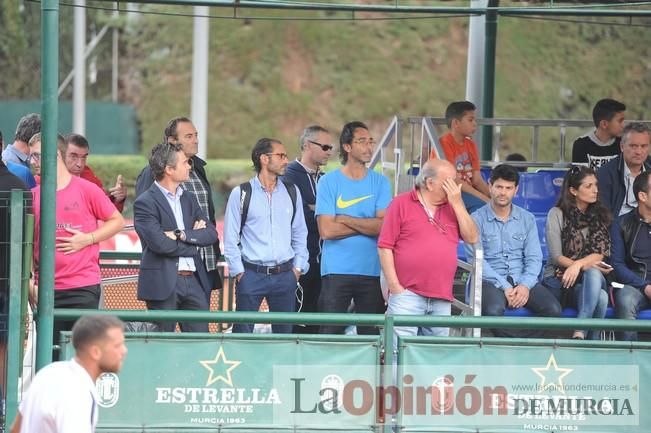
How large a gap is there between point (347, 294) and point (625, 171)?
2825 mm

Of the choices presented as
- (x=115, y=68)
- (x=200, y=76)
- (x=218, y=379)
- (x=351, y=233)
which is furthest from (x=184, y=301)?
(x=115, y=68)

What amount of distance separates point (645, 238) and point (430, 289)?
6.99 ft

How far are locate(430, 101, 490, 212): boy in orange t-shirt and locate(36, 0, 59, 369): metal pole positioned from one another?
438 centimetres

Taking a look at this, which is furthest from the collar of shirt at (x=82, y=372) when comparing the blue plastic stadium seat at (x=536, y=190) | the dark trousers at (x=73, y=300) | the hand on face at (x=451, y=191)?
the blue plastic stadium seat at (x=536, y=190)

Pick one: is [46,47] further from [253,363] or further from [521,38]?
[521,38]

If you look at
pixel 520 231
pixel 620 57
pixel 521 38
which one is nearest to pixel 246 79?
pixel 521 38

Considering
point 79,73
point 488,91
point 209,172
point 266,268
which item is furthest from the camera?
point 209,172

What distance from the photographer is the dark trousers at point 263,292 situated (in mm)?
9383

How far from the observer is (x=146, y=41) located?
4384 centimetres

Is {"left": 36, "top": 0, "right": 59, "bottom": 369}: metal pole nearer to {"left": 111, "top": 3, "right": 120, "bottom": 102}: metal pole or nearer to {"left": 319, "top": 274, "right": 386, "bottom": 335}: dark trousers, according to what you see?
{"left": 319, "top": 274, "right": 386, "bottom": 335}: dark trousers

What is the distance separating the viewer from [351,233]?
31.7ft

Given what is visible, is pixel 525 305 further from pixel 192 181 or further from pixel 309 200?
pixel 192 181

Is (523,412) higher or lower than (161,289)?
lower

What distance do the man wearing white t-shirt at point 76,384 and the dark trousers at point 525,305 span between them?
451 centimetres
